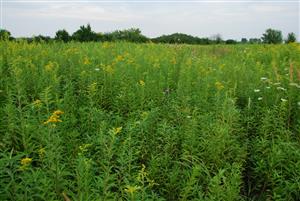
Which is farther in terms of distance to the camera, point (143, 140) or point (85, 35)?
point (85, 35)

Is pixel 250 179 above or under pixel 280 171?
under

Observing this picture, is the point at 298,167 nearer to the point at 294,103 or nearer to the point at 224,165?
the point at 224,165

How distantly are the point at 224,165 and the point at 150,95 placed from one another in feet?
4.95

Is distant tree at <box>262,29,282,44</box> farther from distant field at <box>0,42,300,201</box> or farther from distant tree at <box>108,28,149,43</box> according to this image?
distant field at <box>0,42,300,201</box>

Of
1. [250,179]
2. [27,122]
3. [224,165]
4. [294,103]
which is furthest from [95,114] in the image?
[294,103]

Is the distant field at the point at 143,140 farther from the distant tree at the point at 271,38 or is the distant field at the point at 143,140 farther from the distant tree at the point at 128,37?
the distant tree at the point at 271,38

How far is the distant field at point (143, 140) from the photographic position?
245 cm

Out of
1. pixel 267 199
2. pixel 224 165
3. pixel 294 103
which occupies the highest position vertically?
pixel 294 103

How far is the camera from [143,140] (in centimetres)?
A: 322

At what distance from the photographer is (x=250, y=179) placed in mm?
3371

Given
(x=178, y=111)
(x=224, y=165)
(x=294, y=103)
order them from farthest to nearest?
(x=294, y=103) < (x=178, y=111) < (x=224, y=165)

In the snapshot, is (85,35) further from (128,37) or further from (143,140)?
(143,140)

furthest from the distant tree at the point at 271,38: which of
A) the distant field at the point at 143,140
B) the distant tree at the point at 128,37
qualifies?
the distant field at the point at 143,140

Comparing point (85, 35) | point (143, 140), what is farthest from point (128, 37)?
point (143, 140)
